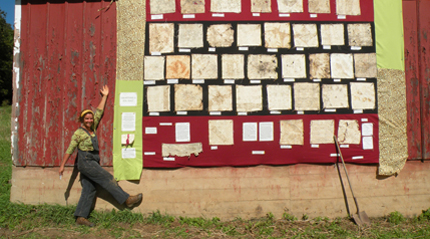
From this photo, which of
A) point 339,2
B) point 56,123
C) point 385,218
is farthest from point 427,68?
point 56,123

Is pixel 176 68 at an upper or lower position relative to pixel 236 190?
upper

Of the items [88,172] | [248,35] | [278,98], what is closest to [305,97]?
[278,98]

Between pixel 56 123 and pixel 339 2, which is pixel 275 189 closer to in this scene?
pixel 339 2

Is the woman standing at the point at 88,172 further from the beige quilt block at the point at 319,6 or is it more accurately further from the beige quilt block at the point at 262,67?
the beige quilt block at the point at 319,6

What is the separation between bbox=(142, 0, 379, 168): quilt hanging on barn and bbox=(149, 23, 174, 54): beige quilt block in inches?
0.7

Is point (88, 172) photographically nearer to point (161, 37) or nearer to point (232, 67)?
point (161, 37)

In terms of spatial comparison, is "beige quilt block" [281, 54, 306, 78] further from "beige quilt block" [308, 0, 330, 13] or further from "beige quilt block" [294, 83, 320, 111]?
"beige quilt block" [308, 0, 330, 13]

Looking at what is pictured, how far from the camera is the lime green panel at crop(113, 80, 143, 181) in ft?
15.9

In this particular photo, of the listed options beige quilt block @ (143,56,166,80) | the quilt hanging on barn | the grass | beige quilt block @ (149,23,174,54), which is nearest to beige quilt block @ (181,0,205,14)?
the quilt hanging on barn

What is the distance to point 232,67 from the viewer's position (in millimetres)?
4918

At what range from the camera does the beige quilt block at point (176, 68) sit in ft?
16.0

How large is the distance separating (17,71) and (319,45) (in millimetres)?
5741

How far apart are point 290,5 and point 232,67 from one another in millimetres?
1651

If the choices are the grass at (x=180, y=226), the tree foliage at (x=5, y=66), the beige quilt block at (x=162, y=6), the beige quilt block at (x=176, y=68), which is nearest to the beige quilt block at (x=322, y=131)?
the grass at (x=180, y=226)
